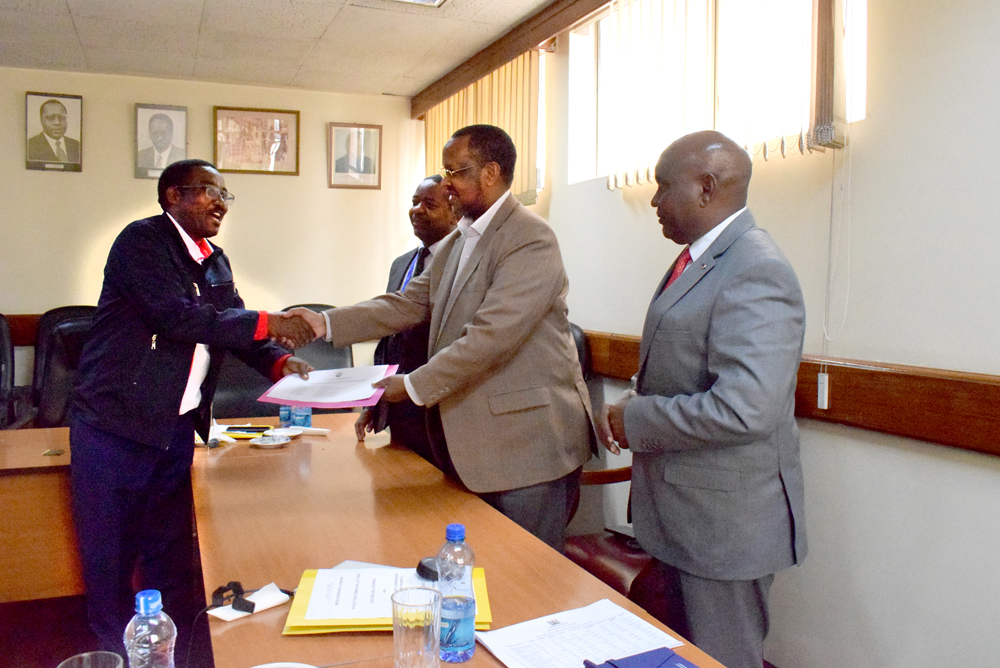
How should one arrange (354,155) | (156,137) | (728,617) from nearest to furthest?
1. (728,617)
2. (156,137)
3. (354,155)

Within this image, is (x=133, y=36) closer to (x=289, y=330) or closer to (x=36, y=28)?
(x=36, y=28)

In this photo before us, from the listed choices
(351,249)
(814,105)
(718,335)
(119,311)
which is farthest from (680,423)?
(351,249)

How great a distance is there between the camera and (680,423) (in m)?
1.61

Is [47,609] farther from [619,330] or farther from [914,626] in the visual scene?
[914,626]

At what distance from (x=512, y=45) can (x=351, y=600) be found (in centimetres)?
355

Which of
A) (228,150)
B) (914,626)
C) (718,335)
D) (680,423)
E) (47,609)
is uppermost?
(228,150)

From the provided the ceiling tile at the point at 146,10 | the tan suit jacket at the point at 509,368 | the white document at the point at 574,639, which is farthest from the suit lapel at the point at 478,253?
the ceiling tile at the point at 146,10

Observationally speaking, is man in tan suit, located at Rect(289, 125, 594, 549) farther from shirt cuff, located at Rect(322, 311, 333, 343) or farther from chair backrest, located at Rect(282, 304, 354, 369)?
chair backrest, located at Rect(282, 304, 354, 369)

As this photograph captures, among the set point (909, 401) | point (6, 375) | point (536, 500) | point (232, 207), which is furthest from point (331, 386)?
point (232, 207)

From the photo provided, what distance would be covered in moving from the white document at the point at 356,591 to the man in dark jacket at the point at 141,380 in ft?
3.60

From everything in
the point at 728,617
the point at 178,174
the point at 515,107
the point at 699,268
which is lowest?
the point at 728,617

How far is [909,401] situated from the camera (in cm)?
193

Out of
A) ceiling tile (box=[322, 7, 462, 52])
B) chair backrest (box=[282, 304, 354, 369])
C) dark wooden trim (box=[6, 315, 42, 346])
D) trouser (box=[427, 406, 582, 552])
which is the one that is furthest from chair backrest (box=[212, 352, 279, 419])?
dark wooden trim (box=[6, 315, 42, 346])

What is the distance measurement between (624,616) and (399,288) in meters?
2.66
